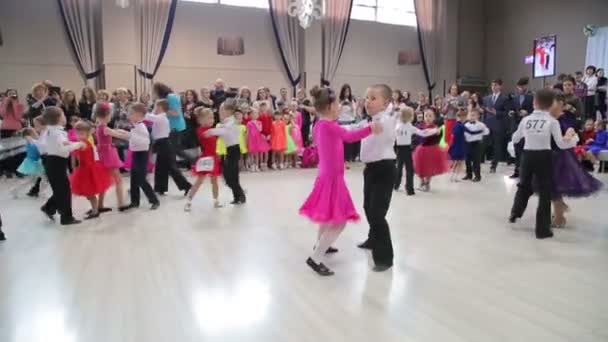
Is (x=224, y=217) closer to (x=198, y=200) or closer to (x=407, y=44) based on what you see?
(x=198, y=200)

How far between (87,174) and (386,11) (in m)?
12.4

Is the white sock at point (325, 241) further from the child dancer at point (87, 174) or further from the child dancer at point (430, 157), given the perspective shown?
the child dancer at point (430, 157)

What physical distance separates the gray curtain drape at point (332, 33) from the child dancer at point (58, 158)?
32.4 feet

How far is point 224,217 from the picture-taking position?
191 inches

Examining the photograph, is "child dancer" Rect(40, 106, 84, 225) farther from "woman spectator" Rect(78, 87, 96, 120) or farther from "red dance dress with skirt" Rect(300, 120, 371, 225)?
"woman spectator" Rect(78, 87, 96, 120)

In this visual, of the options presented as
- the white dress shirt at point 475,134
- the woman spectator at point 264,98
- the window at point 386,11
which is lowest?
the white dress shirt at point 475,134

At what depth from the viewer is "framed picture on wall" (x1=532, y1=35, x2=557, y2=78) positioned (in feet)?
44.8

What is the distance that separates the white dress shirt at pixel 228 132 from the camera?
5081 mm

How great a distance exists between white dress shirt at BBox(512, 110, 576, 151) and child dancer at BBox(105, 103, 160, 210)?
12.2ft

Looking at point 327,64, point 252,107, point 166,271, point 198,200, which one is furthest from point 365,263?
point 327,64

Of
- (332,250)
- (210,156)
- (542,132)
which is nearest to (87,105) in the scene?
(210,156)

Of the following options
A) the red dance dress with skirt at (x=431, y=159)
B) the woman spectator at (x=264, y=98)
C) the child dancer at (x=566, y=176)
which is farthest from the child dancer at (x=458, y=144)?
the woman spectator at (x=264, y=98)

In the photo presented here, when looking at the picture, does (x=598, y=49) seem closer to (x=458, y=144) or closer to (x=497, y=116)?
(x=497, y=116)

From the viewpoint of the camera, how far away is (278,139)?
9.18 m
